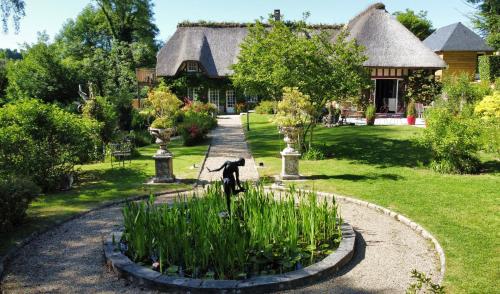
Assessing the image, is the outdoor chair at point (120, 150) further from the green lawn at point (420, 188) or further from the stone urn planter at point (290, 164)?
the stone urn planter at point (290, 164)

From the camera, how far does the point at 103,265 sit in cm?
661

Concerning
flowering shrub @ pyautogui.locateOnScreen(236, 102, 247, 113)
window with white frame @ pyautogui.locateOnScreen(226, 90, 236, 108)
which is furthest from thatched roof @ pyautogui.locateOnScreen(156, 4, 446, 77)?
flowering shrub @ pyautogui.locateOnScreen(236, 102, 247, 113)

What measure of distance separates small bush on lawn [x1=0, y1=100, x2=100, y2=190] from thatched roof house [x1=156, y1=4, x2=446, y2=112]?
36.8ft

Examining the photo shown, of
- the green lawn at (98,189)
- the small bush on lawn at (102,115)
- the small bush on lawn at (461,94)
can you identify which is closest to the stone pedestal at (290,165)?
the green lawn at (98,189)

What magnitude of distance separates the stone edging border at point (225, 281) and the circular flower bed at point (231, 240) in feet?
0.65

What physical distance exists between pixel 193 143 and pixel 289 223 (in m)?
13.5

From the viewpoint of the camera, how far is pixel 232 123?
1120 inches

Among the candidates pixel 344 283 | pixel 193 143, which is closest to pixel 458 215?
pixel 344 283

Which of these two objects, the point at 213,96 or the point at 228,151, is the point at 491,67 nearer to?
the point at 228,151

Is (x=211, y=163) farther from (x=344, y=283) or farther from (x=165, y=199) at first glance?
(x=344, y=283)

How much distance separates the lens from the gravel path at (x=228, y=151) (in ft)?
42.5

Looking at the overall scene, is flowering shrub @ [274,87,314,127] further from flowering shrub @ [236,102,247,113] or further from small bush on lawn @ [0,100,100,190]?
flowering shrub @ [236,102,247,113]

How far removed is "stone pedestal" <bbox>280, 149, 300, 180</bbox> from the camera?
12.0 m

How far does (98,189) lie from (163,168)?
6.11 ft
